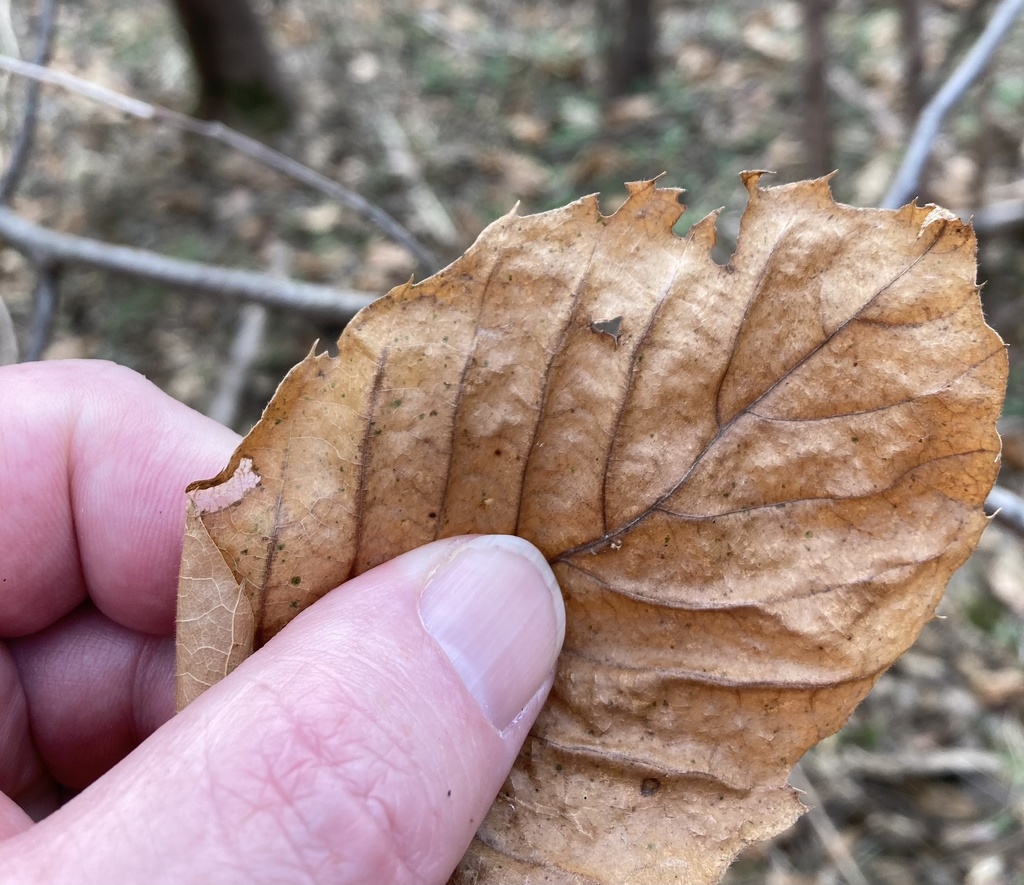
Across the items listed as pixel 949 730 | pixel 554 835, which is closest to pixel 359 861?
pixel 554 835

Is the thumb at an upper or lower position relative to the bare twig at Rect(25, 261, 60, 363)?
lower

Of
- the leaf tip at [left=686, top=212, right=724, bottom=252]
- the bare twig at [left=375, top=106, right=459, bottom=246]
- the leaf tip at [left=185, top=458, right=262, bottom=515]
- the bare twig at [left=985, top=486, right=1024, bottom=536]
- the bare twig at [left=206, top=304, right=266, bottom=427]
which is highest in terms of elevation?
the leaf tip at [left=686, top=212, right=724, bottom=252]

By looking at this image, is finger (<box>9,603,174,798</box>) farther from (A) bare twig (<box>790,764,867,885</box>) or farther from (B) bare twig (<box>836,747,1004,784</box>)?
(B) bare twig (<box>836,747,1004,784</box>)

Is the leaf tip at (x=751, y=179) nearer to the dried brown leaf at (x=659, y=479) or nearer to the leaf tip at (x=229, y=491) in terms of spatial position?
the dried brown leaf at (x=659, y=479)

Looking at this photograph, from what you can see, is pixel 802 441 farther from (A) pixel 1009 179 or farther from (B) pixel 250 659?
(A) pixel 1009 179

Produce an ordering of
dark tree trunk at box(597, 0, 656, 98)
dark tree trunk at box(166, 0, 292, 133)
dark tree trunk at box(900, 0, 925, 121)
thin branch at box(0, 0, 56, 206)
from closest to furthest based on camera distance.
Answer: thin branch at box(0, 0, 56, 206) → dark tree trunk at box(900, 0, 925, 121) → dark tree trunk at box(166, 0, 292, 133) → dark tree trunk at box(597, 0, 656, 98)

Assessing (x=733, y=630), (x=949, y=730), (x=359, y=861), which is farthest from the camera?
(x=949, y=730)

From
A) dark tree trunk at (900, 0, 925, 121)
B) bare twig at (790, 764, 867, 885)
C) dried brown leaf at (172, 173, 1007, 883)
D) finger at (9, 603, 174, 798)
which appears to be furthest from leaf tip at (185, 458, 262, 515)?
dark tree trunk at (900, 0, 925, 121)
